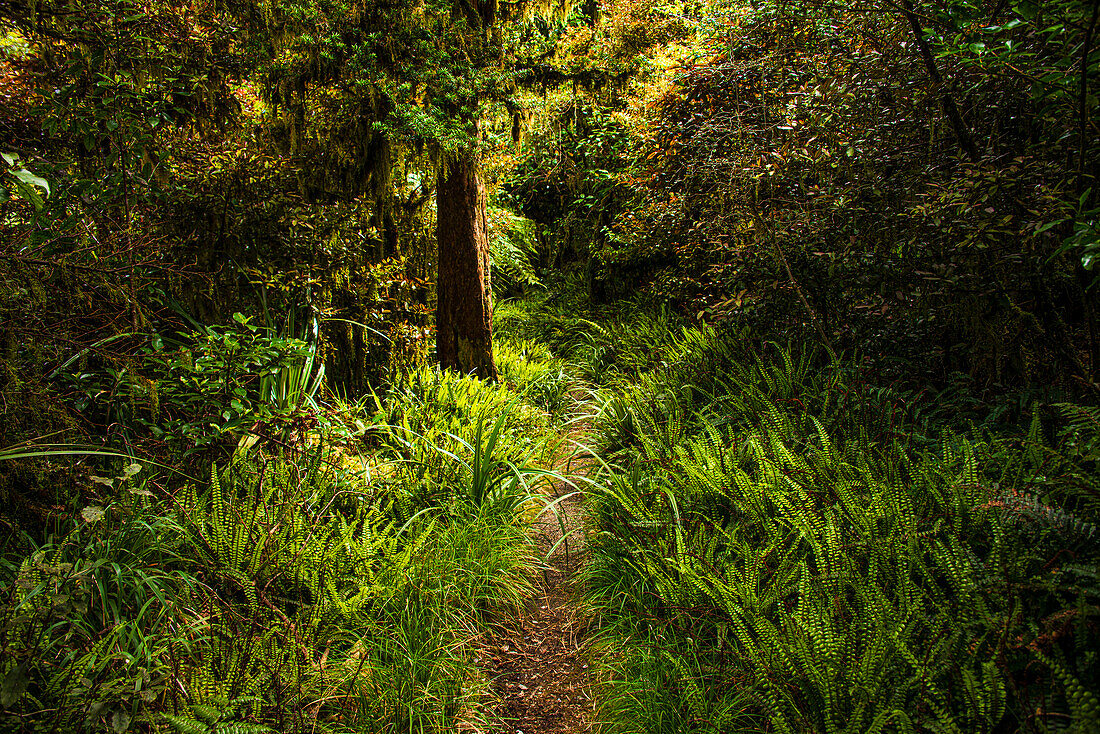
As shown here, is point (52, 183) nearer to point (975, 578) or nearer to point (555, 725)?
point (555, 725)

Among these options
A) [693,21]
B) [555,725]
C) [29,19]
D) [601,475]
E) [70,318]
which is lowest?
[555,725]

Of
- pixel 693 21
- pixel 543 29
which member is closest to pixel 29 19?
pixel 543 29

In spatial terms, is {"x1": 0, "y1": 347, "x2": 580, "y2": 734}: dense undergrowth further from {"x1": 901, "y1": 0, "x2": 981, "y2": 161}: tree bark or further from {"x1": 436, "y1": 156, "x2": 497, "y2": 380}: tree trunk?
{"x1": 901, "y1": 0, "x2": 981, "y2": 161}: tree bark

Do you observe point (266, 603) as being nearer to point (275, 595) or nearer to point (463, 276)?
point (275, 595)

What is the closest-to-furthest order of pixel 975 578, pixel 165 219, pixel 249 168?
pixel 975 578
pixel 165 219
pixel 249 168

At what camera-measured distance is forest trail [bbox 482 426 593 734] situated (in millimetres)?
2471

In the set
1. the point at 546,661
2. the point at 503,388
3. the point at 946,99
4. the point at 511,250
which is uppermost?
the point at 946,99

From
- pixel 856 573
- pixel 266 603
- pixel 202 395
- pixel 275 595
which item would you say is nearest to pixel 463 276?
pixel 202 395

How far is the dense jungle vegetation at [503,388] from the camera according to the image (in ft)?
6.38

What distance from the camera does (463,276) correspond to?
487cm

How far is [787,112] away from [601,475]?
3.10m

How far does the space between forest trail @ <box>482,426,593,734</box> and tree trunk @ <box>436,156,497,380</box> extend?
2.06 meters

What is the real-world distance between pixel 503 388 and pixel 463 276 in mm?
1063

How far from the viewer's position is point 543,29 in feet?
16.1
